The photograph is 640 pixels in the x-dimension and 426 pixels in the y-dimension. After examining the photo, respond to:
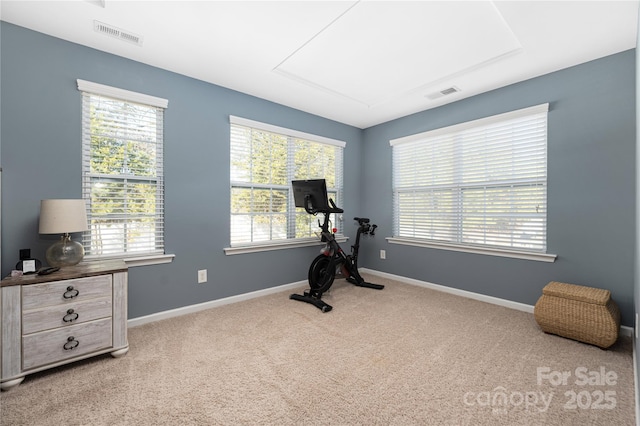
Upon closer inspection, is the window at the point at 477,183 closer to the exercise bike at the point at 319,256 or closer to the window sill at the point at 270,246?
the exercise bike at the point at 319,256

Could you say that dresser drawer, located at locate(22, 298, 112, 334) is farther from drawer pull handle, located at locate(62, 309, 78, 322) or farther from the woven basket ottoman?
the woven basket ottoman

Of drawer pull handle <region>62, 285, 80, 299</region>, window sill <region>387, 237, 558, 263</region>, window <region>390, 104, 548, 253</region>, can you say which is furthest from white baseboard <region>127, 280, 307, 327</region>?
window <region>390, 104, 548, 253</region>

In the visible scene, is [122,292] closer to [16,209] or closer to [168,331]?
[168,331]

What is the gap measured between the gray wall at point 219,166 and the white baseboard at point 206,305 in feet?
0.17

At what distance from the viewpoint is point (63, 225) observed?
6.44 ft

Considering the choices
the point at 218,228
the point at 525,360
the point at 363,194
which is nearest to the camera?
the point at 525,360

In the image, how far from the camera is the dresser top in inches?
68.8

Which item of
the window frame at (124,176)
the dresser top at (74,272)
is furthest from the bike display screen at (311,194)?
A: the dresser top at (74,272)

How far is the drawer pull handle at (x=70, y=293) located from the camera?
6.17 feet

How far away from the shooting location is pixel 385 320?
273 centimetres

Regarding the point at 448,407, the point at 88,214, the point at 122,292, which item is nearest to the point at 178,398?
the point at 122,292

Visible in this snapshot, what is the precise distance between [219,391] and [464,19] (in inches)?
121

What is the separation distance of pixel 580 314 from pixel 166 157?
393cm

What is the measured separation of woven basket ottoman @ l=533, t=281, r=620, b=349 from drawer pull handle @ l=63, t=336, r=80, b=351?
3.68m
